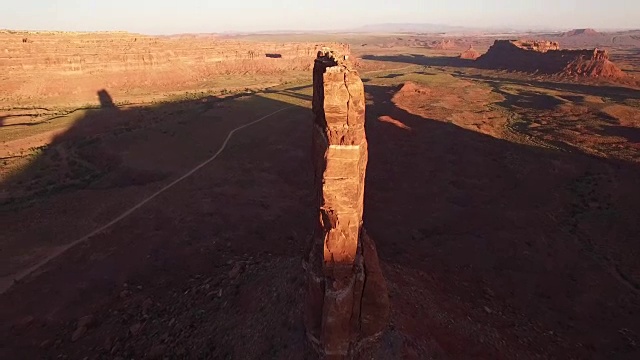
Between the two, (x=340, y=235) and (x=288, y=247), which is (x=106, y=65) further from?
(x=340, y=235)

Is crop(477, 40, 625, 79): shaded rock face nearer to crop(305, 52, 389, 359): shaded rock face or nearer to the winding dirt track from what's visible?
the winding dirt track

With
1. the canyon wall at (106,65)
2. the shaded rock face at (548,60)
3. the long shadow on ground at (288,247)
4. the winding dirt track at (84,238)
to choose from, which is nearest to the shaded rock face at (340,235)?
the long shadow on ground at (288,247)

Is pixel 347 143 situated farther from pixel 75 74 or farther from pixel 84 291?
pixel 75 74

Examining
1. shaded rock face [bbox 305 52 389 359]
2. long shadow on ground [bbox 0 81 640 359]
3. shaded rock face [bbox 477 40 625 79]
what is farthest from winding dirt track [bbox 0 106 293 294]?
shaded rock face [bbox 477 40 625 79]

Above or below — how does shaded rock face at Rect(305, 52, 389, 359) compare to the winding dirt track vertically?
above

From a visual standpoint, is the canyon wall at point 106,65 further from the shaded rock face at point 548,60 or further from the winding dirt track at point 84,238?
the shaded rock face at point 548,60

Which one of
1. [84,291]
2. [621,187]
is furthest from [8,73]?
[621,187]

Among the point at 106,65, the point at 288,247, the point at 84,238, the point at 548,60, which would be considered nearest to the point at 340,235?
the point at 288,247
